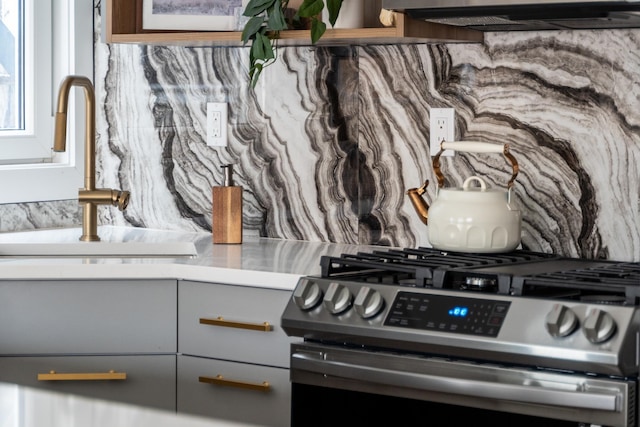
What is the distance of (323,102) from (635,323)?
4.47 feet

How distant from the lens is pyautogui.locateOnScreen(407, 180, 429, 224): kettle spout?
279cm

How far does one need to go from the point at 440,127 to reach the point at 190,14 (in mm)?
789

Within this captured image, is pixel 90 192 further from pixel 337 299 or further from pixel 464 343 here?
pixel 464 343

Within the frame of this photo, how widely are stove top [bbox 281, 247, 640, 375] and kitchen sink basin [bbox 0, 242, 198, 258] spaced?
2.51 feet

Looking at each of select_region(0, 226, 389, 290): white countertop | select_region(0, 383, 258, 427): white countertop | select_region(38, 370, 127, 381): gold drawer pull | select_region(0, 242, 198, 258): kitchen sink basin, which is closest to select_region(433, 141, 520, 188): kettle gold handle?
select_region(0, 226, 389, 290): white countertop

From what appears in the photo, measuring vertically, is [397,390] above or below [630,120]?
below

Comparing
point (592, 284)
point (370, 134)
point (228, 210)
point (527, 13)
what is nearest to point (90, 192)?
point (228, 210)

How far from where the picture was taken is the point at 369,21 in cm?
295

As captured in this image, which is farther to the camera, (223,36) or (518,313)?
(223,36)

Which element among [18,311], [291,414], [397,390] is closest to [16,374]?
[18,311]

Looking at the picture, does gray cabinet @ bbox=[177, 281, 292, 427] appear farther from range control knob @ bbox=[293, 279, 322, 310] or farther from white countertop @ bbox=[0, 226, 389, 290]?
range control knob @ bbox=[293, 279, 322, 310]

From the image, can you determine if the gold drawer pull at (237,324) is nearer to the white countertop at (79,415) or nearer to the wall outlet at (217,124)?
the wall outlet at (217,124)

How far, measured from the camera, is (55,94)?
3490 mm

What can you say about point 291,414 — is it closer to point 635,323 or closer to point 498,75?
point 635,323
